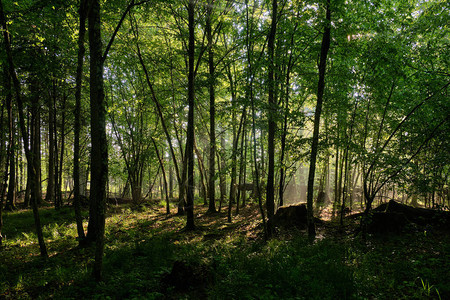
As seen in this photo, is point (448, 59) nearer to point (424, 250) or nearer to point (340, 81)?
point (340, 81)

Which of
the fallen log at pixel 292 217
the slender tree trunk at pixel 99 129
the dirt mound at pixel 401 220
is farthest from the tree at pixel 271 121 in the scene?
the slender tree trunk at pixel 99 129

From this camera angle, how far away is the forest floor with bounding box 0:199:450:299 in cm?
453

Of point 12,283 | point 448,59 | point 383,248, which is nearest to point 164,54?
point 12,283

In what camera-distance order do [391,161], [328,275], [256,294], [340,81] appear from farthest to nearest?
[340,81], [391,161], [328,275], [256,294]

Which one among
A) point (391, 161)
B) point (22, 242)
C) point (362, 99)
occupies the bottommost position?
point (22, 242)

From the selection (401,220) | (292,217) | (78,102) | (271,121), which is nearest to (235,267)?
(271,121)

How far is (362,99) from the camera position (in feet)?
27.0

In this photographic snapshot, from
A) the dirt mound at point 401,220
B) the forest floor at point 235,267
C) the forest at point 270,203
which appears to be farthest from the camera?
the dirt mound at point 401,220

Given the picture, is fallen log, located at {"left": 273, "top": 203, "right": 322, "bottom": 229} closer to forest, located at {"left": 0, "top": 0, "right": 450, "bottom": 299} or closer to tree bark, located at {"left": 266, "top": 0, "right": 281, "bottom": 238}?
forest, located at {"left": 0, "top": 0, "right": 450, "bottom": 299}

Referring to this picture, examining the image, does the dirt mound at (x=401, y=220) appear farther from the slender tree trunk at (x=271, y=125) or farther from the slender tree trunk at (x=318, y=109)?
the slender tree trunk at (x=271, y=125)

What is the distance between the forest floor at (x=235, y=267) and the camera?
4.53m

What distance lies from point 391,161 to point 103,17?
989cm

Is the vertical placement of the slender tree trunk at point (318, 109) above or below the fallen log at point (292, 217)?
above

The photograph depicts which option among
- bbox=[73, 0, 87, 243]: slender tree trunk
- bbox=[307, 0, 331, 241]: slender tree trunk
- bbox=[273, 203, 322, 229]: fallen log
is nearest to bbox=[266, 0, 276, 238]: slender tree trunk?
bbox=[307, 0, 331, 241]: slender tree trunk
